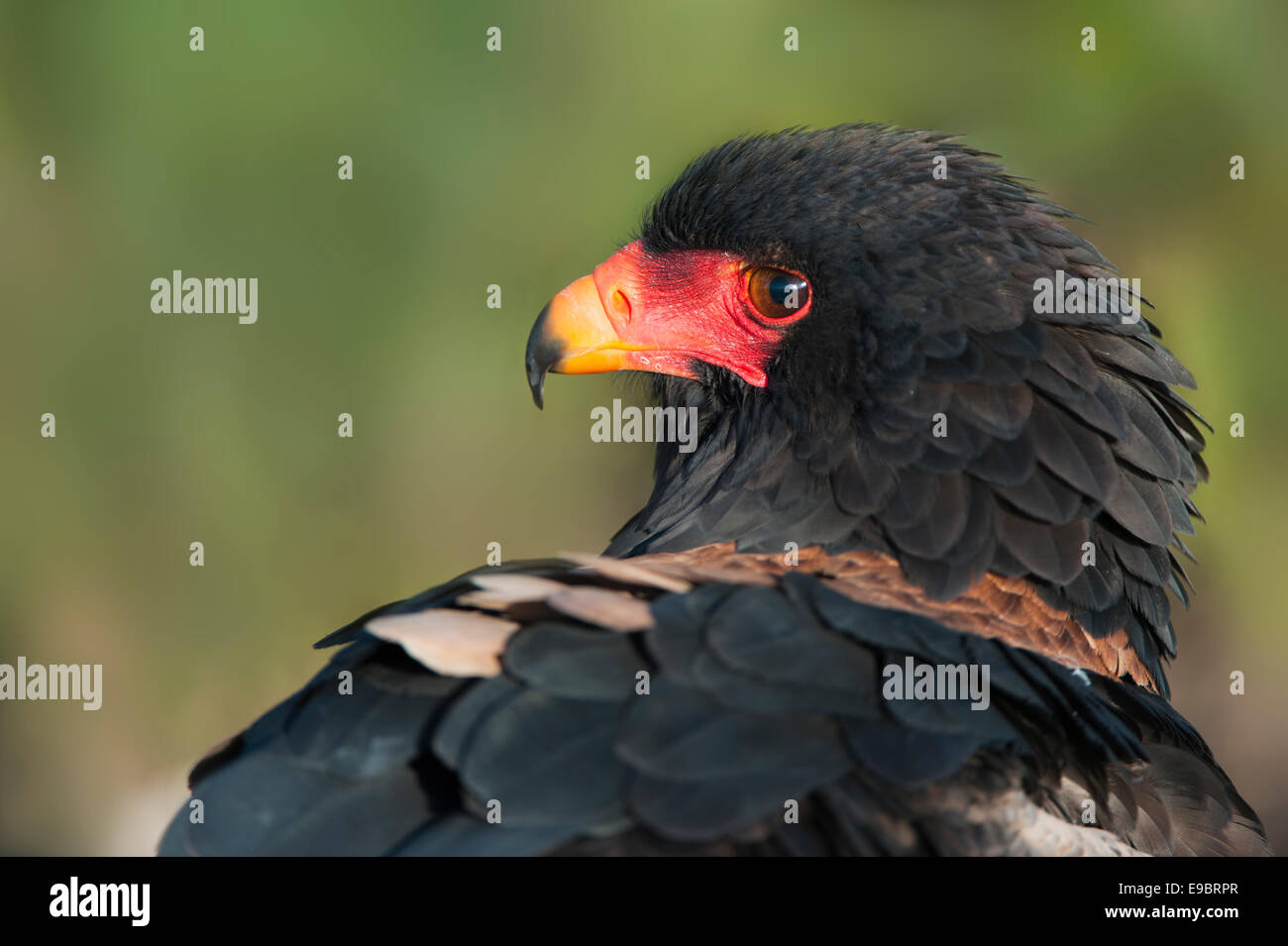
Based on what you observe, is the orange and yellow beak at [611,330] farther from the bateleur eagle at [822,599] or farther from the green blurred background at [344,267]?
the green blurred background at [344,267]

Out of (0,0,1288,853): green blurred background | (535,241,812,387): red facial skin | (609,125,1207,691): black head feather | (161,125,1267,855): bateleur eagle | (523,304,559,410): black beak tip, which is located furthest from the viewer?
(0,0,1288,853): green blurred background

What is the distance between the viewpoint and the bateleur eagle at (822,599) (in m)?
2.34

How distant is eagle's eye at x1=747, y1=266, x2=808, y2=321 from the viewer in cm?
374

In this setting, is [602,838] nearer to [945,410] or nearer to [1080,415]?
[945,410]

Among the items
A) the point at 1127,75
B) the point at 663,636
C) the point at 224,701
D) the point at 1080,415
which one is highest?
the point at 1127,75

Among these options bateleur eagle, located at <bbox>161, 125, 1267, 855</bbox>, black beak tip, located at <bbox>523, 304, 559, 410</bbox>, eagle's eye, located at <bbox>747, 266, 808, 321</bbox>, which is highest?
eagle's eye, located at <bbox>747, 266, 808, 321</bbox>

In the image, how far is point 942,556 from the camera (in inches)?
129

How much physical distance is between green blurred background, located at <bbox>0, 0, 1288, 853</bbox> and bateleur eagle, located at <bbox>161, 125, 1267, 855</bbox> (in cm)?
276

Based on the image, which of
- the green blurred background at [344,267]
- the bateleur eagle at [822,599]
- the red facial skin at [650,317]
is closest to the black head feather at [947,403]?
the bateleur eagle at [822,599]

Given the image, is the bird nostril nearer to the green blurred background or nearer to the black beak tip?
the black beak tip

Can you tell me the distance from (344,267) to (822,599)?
15.8 feet

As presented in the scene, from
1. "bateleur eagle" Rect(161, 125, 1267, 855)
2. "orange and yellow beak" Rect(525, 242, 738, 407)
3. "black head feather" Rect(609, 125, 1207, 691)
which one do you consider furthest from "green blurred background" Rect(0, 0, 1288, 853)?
"black head feather" Rect(609, 125, 1207, 691)
